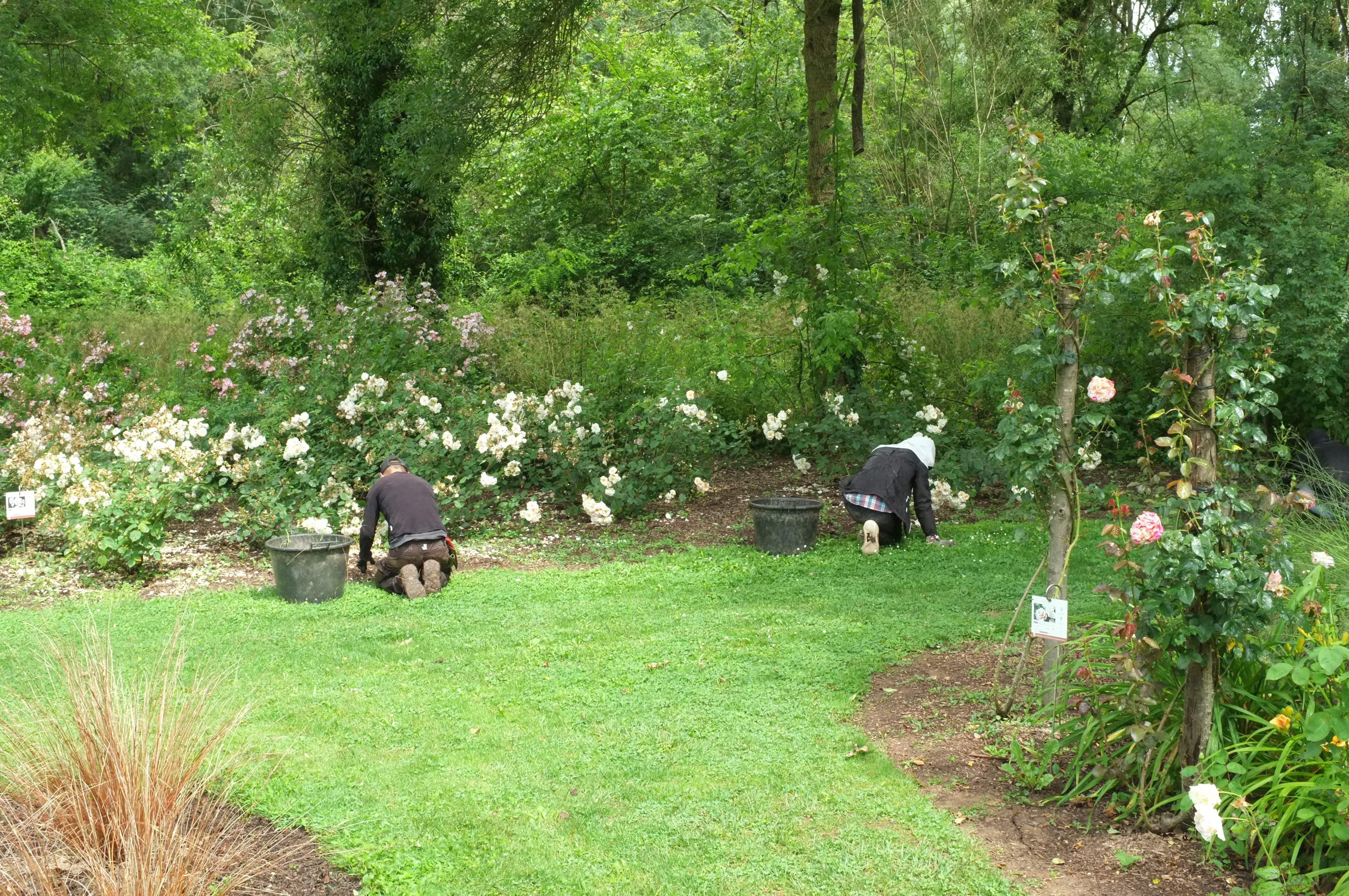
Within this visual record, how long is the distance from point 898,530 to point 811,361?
8.96 feet

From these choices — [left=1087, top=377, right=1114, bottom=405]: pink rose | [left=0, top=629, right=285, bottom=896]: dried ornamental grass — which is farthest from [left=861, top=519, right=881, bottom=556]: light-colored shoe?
[left=0, top=629, right=285, bottom=896]: dried ornamental grass

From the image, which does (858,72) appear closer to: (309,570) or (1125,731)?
(309,570)

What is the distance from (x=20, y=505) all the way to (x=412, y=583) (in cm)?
283

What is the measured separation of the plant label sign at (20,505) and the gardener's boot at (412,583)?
2.65m

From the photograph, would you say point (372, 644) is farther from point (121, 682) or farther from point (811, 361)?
point (811, 361)

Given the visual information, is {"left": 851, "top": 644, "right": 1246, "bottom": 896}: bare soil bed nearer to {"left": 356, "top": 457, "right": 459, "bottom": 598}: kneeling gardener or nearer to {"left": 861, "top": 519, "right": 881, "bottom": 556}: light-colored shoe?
{"left": 861, "top": 519, "right": 881, "bottom": 556}: light-colored shoe

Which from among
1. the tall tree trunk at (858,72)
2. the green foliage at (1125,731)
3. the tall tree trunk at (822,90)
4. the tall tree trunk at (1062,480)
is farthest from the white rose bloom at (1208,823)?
the tall tree trunk at (858,72)

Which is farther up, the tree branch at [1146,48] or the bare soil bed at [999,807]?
the tree branch at [1146,48]

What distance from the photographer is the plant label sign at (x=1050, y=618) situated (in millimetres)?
4090

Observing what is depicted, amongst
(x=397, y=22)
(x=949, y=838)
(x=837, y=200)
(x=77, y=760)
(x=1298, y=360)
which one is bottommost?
(x=949, y=838)

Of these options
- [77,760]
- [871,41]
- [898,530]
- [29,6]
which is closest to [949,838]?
[77,760]

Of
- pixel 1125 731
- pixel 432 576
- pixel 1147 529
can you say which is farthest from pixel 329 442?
pixel 1147 529

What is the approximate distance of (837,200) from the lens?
10273mm

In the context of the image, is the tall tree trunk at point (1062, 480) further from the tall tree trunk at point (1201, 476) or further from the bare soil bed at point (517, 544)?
the bare soil bed at point (517, 544)
